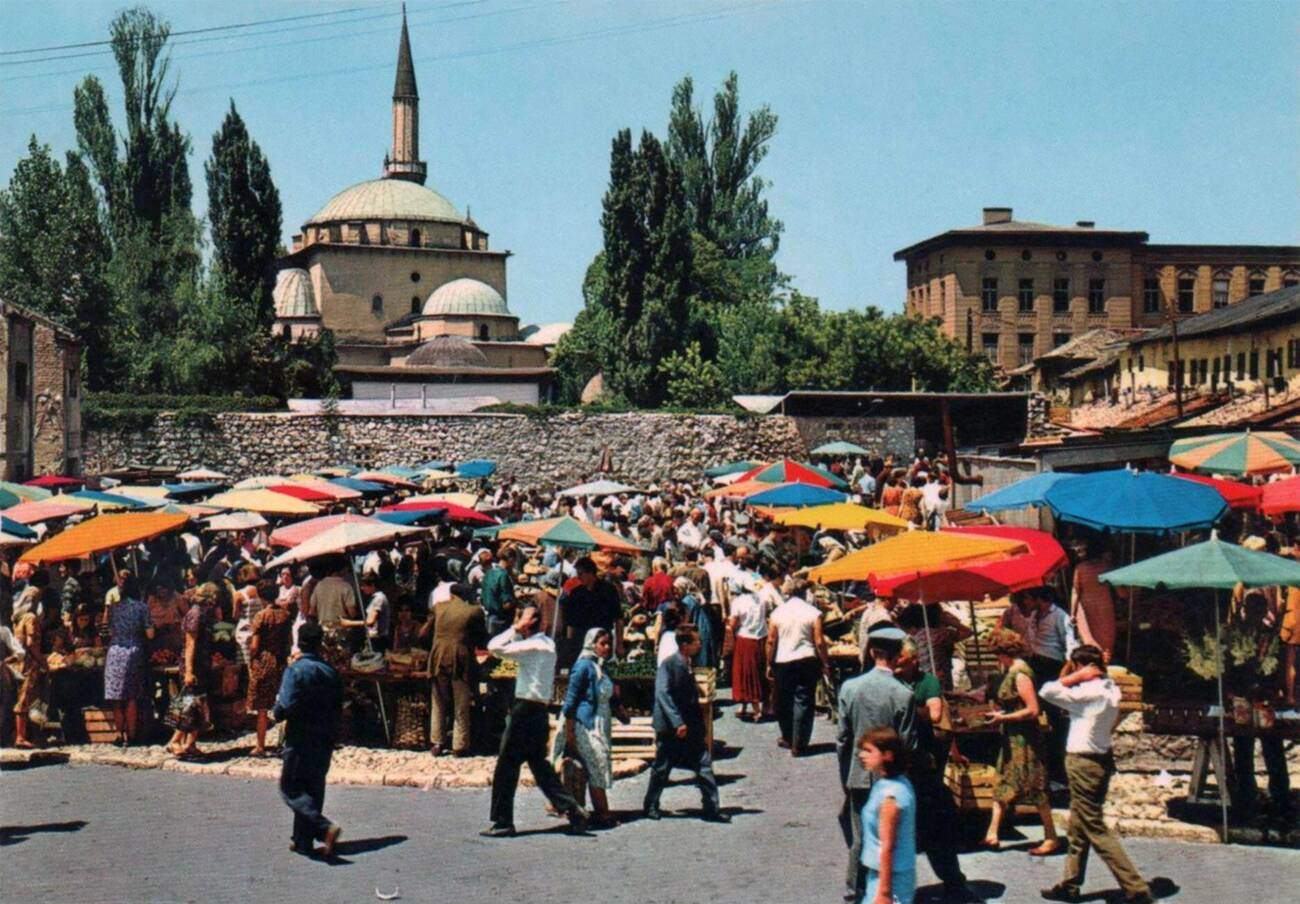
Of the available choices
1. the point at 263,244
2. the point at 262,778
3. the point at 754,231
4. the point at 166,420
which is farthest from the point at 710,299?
the point at 262,778

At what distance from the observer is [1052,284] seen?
7131cm

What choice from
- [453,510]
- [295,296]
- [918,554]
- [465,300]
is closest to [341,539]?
[453,510]

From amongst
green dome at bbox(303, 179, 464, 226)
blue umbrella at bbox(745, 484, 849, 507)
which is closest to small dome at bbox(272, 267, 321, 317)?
green dome at bbox(303, 179, 464, 226)

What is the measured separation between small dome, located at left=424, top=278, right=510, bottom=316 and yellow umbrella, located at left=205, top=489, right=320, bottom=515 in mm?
52655

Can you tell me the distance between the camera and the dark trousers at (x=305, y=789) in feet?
28.0

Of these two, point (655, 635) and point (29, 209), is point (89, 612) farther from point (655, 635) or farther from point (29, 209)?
point (29, 209)

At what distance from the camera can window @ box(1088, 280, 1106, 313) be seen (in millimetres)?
71125

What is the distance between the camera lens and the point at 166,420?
142ft

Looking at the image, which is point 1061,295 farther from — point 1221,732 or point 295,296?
point 1221,732

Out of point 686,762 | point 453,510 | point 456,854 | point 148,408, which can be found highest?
point 148,408

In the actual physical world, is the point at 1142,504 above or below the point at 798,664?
above

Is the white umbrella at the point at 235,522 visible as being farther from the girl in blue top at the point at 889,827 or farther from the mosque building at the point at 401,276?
the mosque building at the point at 401,276

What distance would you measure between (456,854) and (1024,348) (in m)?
Result: 66.5

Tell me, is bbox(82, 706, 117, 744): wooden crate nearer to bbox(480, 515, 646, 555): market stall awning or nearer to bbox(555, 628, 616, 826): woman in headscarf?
bbox(480, 515, 646, 555): market stall awning
